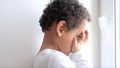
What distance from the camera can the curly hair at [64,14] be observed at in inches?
27.2

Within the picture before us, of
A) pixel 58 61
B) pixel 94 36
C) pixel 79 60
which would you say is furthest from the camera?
pixel 94 36

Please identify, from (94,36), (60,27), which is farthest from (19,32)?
(94,36)

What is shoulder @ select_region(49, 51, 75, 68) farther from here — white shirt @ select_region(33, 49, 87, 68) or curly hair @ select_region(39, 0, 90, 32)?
curly hair @ select_region(39, 0, 90, 32)

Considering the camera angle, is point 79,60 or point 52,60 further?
point 79,60

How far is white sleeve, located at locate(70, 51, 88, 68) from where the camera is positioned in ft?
2.42

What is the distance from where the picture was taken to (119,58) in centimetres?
90

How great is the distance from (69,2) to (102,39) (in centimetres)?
32

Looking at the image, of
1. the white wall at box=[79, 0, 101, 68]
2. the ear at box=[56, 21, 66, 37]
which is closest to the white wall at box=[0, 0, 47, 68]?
the ear at box=[56, 21, 66, 37]

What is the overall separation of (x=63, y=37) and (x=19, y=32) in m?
0.16

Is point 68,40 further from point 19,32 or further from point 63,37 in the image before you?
point 19,32

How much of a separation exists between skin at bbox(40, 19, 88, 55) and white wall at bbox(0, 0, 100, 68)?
6cm

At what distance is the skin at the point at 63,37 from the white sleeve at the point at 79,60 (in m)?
0.03

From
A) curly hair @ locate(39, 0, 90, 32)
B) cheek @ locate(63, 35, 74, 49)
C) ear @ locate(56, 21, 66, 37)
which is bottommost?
cheek @ locate(63, 35, 74, 49)

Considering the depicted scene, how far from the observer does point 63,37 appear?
27.4 inches
